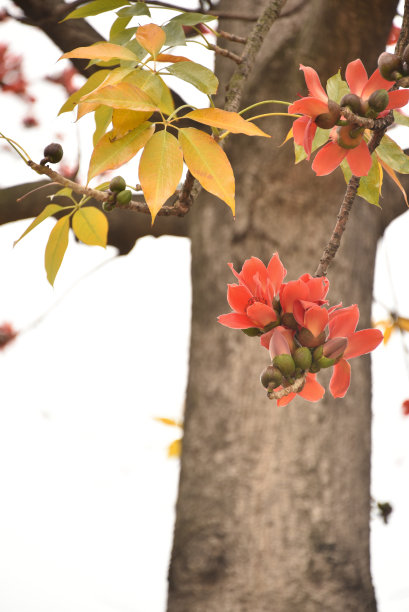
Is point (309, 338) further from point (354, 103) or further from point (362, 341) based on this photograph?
point (354, 103)

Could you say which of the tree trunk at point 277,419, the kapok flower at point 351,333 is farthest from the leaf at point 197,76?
the tree trunk at point 277,419

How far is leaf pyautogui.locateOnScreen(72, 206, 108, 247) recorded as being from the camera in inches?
24.3

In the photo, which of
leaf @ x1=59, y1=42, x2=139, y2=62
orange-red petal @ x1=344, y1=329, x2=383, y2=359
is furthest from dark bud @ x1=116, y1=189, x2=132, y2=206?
orange-red petal @ x1=344, y1=329, x2=383, y2=359

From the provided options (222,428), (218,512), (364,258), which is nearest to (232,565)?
(218,512)

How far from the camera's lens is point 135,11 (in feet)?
2.10

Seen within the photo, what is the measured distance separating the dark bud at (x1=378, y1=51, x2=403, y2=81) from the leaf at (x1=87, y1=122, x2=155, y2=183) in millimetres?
188

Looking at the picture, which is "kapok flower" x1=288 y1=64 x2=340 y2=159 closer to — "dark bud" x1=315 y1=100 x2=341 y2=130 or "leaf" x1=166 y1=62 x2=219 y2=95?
"dark bud" x1=315 y1=100 x2=341 y2=130

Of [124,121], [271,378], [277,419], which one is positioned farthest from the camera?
[277,419]

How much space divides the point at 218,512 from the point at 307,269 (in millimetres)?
476

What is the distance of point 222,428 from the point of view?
1.07 m

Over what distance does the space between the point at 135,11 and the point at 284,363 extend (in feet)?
1.51

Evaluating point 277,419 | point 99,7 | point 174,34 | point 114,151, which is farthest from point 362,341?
point 277,419

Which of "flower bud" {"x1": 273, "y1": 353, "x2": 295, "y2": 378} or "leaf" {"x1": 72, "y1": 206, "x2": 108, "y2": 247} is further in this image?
"leaf" {"x1": 72, "y1": 206, "x2": 108, "y2": 247}

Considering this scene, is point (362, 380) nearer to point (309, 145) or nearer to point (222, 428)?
point (222, 428)
